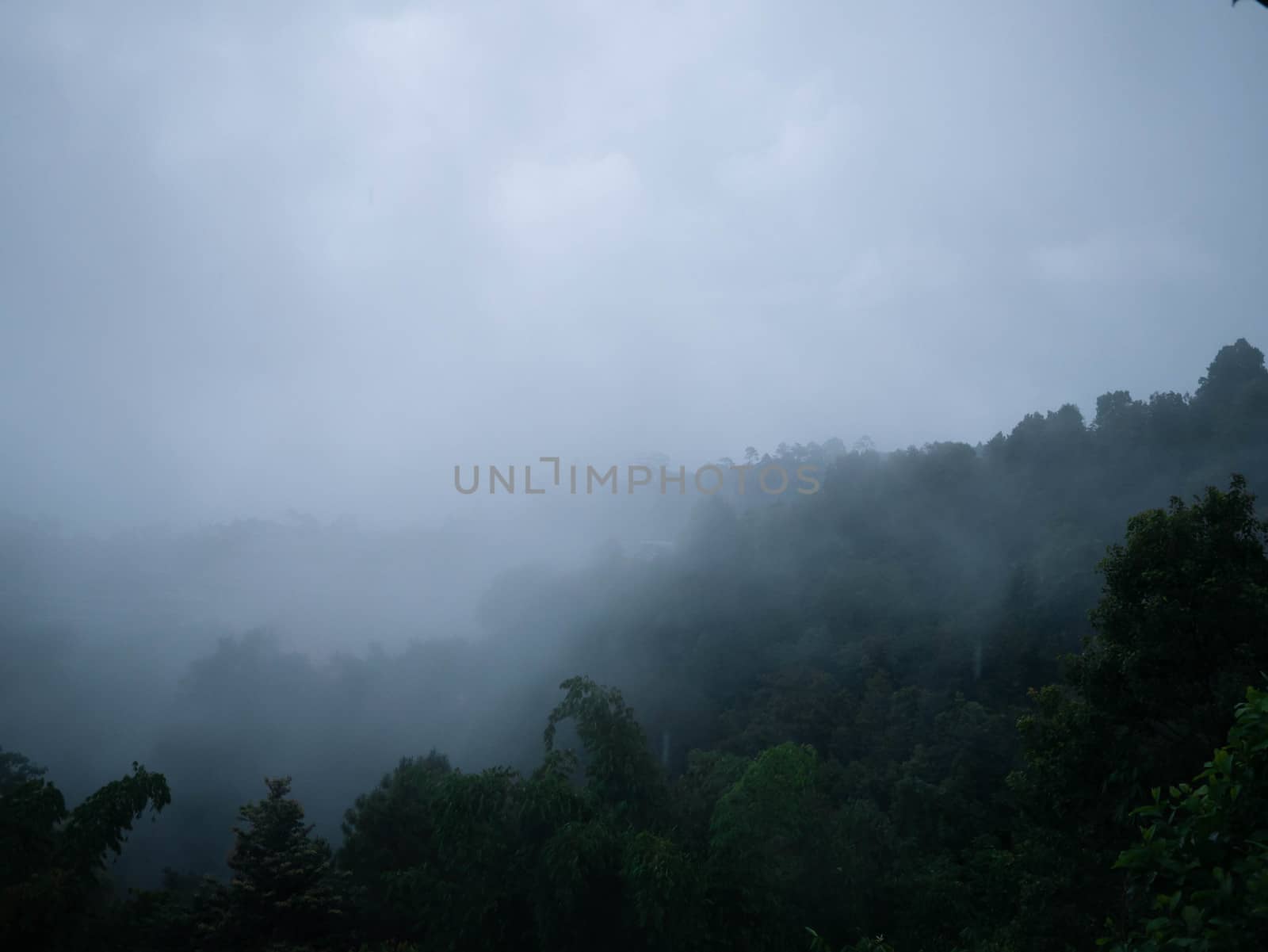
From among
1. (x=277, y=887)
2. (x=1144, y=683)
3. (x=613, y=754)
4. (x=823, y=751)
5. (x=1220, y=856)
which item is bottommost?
(x=823, y=751)

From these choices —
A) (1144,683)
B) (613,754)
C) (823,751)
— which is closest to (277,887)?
(613,754)

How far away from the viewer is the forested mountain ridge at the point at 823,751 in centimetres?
723

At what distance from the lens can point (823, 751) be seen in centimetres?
2481

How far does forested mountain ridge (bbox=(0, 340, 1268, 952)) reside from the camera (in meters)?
7.23

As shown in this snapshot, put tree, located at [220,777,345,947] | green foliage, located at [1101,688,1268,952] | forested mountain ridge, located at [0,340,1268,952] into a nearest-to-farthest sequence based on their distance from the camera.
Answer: green foliage, located at [1101,688,1268,952] < forested mountain ridge, located at [0,340,1268,952] < tree, located at [220,777,345,947]

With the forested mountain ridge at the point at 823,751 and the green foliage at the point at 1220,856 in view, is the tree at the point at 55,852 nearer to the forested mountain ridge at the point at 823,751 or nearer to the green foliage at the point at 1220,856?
the forested mountain ridge at the point at 823,751

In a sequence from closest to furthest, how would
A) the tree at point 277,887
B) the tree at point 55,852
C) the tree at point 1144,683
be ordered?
the tree at point 1144,683
the tree at point 55,852
the tree at point 277,887

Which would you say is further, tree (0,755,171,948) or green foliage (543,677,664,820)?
green foliage (543,677,664,820)

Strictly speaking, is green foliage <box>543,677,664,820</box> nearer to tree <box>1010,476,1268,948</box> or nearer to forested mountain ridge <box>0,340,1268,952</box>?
forested mountain ridge <box>0,340,1268,952</box>

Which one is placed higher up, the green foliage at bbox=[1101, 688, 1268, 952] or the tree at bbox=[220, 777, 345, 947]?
the green foliage at bbox=[1101, 688, 1268, 952]

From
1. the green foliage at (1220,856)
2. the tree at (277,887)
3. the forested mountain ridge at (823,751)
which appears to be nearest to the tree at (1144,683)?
the forested mountain ridge at (823,751)

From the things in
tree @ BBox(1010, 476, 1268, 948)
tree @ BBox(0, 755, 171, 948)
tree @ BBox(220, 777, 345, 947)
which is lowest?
tree @ BBox(220, 777, 345, 947)

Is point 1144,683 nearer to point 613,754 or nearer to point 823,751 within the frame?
point 613,754

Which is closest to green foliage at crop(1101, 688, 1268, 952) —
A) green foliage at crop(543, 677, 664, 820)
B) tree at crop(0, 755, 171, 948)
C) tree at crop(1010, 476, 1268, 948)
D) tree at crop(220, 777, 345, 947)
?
tree at crop(1010, 476, 1268, 948)
